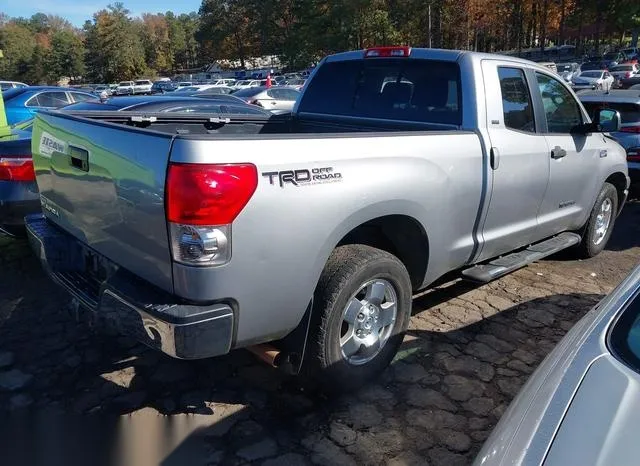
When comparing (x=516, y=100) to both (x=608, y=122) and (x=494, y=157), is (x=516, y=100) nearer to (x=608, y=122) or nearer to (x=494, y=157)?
(x=494, y=157)

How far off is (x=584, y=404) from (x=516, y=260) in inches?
112

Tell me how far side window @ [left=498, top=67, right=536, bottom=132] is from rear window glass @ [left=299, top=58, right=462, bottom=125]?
40 cm

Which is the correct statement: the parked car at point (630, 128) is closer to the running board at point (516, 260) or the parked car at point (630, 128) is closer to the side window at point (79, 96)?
the running board at point (516, 260)

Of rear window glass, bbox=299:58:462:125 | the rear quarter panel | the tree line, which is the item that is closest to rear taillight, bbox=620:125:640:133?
rear window glass, bbox=299:58:462:125

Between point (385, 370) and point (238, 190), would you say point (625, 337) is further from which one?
point (385, 370)

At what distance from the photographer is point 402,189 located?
3.17 m

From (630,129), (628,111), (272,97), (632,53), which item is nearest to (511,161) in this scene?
(630,129)

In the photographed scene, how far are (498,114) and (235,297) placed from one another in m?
2.44

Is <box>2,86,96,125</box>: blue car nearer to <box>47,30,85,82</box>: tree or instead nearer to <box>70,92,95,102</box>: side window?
<box>70,92,95,102</box>: side window

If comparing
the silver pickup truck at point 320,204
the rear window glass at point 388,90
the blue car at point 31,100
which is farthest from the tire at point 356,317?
the blue car at point 31,100

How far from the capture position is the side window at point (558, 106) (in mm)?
4625

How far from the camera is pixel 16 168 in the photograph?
497 cm

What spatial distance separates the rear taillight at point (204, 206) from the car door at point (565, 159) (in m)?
2.96

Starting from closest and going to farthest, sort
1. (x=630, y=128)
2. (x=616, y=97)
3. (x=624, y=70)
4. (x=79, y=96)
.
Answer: (x=630, y=128) < (x=616, y=97) < (x=79, y=96) < (x=624, y=70)
